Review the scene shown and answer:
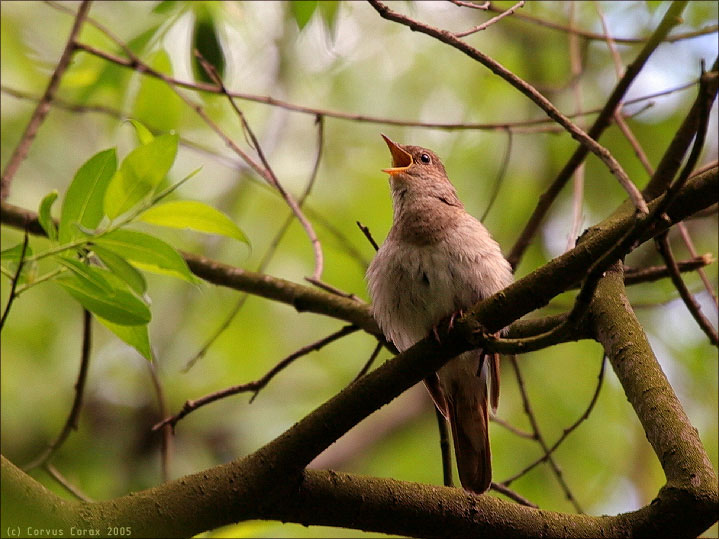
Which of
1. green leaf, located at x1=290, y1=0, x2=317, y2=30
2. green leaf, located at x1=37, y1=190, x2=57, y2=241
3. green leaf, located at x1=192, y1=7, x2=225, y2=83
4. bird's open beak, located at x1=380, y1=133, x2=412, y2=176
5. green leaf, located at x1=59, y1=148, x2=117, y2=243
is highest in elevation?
green leaf, located at x1=192, y1=7, x2=225, y2=83

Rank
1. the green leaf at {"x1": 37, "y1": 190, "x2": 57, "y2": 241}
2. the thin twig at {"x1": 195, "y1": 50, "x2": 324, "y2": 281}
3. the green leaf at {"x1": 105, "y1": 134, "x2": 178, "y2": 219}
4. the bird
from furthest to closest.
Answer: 1. the thin twig at {"x1": 195, "y1": 50, "x2": 324, "y2": 281}
2. the bird
3. the green leaf at {"x1": 105, "y1": 134, "x2": 178, "y2": 219}
4. the green leaf at {"x1": 37, "y1": 190, "x2": 57, "y2": 241}

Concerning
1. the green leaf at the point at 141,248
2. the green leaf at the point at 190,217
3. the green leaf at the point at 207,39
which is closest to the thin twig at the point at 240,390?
the green leaf at the point at 190,217

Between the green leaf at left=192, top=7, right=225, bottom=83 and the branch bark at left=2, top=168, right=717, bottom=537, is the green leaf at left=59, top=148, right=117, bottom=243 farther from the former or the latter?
the green leaf at left=192, top=7, right=225, bottom=83

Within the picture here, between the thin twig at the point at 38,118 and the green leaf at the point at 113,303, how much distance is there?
5.94 feet

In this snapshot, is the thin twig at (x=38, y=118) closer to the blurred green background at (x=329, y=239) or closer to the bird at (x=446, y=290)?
the blurred green background at (x=329, y=239)

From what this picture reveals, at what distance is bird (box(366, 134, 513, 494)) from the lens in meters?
3.71

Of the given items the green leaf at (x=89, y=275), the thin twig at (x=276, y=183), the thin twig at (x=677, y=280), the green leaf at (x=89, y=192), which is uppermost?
the thin twig at (x=276, y=183)

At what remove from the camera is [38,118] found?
4.15 meters

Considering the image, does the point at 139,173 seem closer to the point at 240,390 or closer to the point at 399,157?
the point at 240,390

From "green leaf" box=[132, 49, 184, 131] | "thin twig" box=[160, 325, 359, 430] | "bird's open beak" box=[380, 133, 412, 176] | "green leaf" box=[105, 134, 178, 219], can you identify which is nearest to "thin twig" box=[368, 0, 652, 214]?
"green leaf" box=[105, 134, 178, 219]

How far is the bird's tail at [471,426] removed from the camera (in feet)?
12.4

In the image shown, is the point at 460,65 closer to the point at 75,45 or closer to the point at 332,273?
the point at 332,273

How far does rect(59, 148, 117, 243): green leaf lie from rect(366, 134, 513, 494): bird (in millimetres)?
1597

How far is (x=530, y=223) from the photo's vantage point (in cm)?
416
